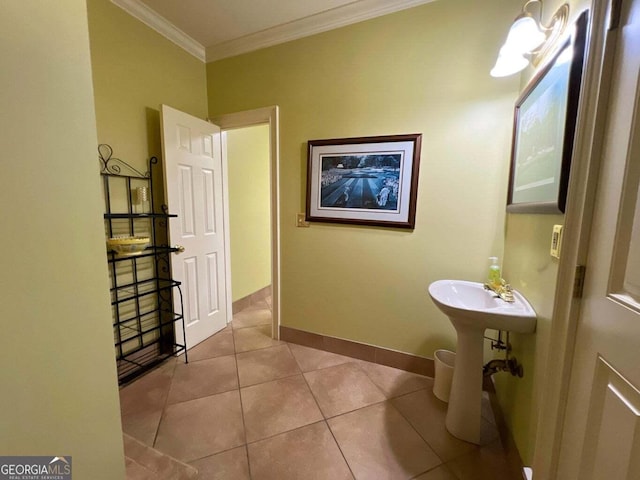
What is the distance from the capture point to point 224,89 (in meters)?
2.37

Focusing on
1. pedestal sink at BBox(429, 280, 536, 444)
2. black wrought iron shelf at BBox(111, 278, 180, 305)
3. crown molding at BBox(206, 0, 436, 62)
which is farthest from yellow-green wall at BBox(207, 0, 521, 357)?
black wrought iron shelf at BBox(111, 278, 180, 305)

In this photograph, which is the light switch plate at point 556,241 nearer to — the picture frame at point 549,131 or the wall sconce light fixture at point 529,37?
the picture frame at point 549,131

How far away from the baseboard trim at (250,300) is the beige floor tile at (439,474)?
2299mm

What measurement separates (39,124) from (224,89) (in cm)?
206

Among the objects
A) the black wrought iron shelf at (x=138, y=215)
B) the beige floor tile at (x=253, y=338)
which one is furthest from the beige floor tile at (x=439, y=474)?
the black wrought iron shelf at (x=138, y=215)

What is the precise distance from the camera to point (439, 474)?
1.23 metres

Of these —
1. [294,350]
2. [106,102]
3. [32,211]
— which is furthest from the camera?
[294,350]

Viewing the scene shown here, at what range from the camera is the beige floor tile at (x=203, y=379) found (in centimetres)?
174

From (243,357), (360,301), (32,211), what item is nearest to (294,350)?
(243,357)

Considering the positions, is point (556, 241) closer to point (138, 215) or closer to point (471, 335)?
point (471, 335)

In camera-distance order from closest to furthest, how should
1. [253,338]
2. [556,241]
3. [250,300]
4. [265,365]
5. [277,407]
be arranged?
1. [556,241]
2. [277,407]
3. [265,365]
4. [253,338]
5. [250,300]

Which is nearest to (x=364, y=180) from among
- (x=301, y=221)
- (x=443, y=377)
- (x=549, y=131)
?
(x=301, y=221)

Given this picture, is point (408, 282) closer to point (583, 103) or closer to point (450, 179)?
point (450, 179)

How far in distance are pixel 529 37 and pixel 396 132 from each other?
80 cm
